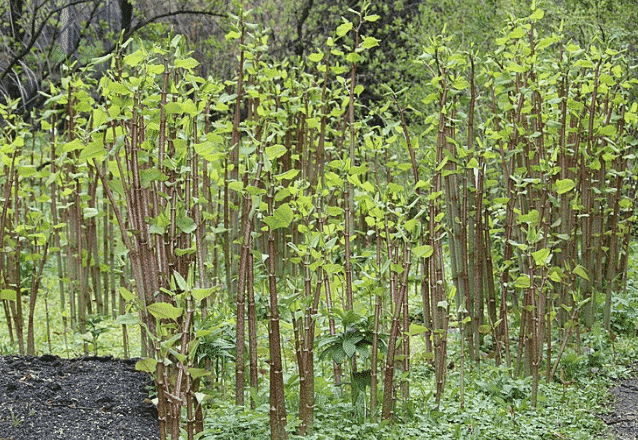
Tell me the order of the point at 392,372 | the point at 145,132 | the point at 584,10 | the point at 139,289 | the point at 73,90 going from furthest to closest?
the point at 584,10, the point at 73,90, the point at 392,372, the point at 145,132, the point at 139,289

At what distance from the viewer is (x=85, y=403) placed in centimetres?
271

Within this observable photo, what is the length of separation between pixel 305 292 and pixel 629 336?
2198mm

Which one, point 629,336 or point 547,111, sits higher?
point 547,111

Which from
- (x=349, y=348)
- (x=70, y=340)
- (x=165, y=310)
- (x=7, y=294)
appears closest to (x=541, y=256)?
(x=349, y=348)

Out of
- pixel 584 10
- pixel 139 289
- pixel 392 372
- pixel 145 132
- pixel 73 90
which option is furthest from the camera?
pixel 584 10

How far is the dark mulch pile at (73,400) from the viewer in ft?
8.29

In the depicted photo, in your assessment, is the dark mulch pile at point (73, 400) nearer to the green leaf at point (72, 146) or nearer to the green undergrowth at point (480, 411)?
the green undergrowth at point (480, 411)

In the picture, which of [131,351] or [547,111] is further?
[131,351]

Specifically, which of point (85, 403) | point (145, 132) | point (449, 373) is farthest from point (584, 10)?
point (85, 403)

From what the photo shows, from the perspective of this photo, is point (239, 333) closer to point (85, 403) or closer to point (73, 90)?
point (85, 403)

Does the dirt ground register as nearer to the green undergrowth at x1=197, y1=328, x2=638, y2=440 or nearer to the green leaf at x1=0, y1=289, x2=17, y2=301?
the green undergrowth at x1=197, y1=328, x2=638, y2=440

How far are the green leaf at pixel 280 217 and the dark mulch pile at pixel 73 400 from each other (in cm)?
90

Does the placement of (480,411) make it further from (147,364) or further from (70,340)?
(70,340)

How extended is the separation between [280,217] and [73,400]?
112 centimetres
